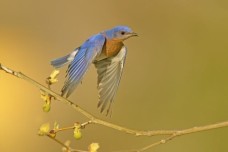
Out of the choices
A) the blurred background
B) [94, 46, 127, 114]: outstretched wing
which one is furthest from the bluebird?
the blurred background

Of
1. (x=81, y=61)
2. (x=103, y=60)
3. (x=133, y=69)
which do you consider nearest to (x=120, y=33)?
(x=103, y=60)

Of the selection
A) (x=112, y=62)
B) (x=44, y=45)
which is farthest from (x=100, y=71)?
(x=44, y=45)

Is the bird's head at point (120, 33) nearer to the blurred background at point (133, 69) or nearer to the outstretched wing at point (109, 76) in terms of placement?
the outstretched wing at point (109, 76)

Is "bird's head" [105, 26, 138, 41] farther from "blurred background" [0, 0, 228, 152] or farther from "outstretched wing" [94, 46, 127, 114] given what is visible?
"blurred background" [0, 0, 228, 152]

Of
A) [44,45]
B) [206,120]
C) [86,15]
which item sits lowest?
[206,120]

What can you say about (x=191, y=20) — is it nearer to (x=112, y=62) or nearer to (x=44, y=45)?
(x=44, y=45)

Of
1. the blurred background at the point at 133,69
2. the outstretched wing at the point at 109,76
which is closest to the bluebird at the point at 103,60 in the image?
the outstretched wing at the point at 109,76

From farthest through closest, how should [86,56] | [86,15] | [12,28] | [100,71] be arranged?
[86,15] → [12,28] → [100,71] → [86,56]

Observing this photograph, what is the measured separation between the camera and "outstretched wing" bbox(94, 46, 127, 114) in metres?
1.50

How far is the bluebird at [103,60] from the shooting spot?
1.45 meters

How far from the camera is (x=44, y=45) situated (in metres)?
2.68

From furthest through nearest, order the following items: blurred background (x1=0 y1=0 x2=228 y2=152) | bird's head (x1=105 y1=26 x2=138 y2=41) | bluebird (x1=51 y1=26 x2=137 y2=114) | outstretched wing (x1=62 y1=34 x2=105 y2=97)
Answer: blurred background (x1=0 y1=0 x2=228 y2=152) < bird's head (x1=105 y1=26 x2=138 y2=41) < bluebird (x1=51 y1=26 x2=137 y2=114) < outstretched wing (x1=62 y1=34 x2=105 y2=97)

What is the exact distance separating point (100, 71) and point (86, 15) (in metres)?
1.28

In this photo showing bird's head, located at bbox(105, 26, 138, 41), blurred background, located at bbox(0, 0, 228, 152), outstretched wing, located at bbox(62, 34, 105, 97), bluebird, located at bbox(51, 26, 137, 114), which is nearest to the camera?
outstretched wing, located at bbox(62, 34, 105, 97)
